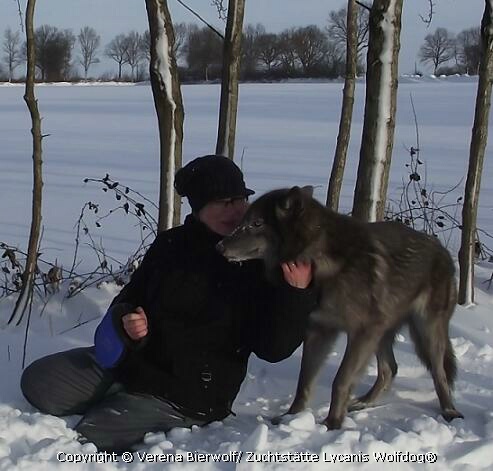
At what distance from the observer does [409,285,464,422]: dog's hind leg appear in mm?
3723

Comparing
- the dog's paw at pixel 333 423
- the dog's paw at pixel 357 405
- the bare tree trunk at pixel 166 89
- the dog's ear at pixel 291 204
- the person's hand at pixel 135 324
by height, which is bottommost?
the dog's paw at pixel 357 405

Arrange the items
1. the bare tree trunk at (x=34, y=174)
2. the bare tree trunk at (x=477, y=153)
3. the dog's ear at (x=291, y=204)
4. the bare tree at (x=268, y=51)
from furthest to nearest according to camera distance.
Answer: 1. the bare tree at (x=268, y=51)
2. the bare tree trunk at (x=477, y=153)
3. the bare tree trunk at (x=34, y=174)
4. the dog's ear at (x=291, y=204)

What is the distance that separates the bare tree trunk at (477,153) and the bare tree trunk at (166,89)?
2.00 meters

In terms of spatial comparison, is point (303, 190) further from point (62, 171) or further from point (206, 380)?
point (62, 171)

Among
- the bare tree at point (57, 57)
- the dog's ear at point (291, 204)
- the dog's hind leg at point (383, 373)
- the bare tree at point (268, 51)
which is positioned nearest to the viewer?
the dog's ear at point (291, 204)

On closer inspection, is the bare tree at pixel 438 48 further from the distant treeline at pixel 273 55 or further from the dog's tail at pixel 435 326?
the dog's tail at pixel 435 326

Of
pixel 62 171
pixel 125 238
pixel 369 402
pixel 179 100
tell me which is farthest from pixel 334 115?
pixel 369 402

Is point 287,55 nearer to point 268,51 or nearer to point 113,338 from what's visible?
point 268,51

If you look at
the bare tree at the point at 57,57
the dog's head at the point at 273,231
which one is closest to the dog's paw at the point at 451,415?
the dog's head at the point at 273,231

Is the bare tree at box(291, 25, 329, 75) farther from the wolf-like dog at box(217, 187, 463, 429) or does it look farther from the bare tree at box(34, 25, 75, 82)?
the wolf-like dog at box(217, 187, 463, 429)

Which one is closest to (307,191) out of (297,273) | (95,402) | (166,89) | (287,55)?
(297,273)

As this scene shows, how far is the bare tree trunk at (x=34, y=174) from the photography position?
193 inches

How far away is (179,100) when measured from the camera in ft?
17.0

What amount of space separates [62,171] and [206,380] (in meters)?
9.55
